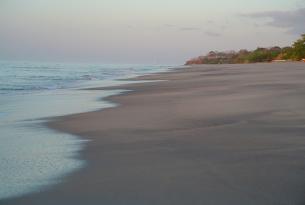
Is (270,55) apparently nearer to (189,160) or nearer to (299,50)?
(299,50)

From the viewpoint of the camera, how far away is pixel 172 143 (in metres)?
5.60

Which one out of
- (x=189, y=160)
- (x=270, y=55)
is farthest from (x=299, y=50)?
(x=189, y=160)

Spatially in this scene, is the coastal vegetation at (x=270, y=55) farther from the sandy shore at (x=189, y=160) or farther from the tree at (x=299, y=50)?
the sandy shore at (x=189, y=160)

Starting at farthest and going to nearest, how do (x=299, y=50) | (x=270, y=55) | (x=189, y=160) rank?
(x=270, y=55) → (x=299, y=50) → (x=189, y=160)

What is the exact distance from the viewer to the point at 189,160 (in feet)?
→ 15.2

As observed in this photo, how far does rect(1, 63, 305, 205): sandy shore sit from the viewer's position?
3.46 metres

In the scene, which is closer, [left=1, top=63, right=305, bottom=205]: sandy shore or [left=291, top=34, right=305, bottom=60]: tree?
[left=1, top=63, right=305, bottom=205]: sandy shore

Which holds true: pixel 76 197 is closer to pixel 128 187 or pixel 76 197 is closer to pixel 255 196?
pixel 128 187

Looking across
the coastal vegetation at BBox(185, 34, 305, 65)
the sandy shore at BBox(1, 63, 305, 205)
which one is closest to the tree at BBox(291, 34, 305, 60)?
the coastal vegetation at BBox(185, 34, 305, 65)

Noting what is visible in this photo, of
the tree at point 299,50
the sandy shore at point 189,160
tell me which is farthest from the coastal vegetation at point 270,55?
the sandy shore at point 189,160

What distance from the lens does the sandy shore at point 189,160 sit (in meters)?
3.46

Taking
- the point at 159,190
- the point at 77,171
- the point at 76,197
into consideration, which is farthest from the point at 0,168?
the point at 159,190

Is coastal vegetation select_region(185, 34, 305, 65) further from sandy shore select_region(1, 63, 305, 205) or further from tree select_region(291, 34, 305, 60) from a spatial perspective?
sandy shore select_region(1, 63, 305, 205)

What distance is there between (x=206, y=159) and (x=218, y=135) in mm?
1436
